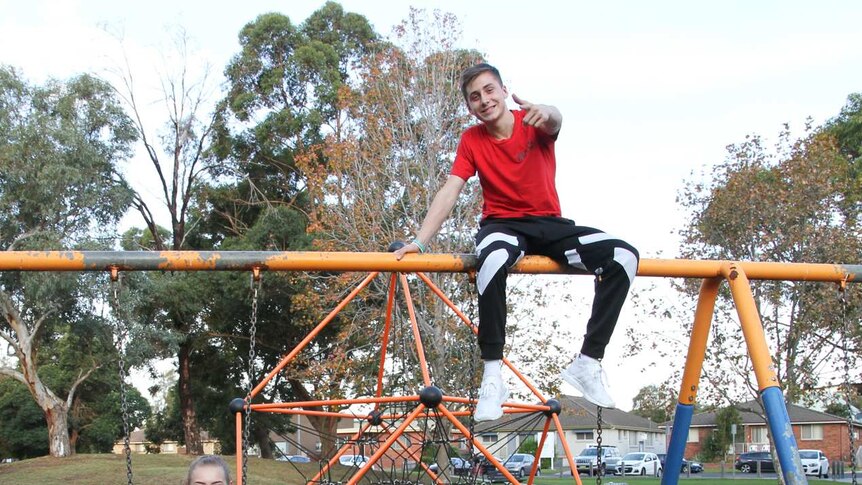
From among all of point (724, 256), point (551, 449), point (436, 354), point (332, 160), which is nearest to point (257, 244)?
point (332, 160)

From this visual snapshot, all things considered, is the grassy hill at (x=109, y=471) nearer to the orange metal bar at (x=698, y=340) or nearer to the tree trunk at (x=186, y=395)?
the tree trunk at (x=186, y=395)

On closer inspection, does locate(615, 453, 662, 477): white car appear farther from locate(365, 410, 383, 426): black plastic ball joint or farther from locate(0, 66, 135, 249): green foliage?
locate(365, 410, 383, 426): black plastic ball joint

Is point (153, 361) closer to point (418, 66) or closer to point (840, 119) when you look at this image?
point (418, 66)

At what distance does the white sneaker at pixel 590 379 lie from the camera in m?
3.68

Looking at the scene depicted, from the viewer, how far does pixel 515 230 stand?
379 centimetres

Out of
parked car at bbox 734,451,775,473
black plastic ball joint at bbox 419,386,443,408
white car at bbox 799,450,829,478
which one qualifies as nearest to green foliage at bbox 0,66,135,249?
black plastic ball joint at bbox 419,386,443,408

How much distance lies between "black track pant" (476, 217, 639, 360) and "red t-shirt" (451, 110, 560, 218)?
0.09 meters

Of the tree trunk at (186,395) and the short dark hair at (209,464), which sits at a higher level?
the short dark hair at (209,464)

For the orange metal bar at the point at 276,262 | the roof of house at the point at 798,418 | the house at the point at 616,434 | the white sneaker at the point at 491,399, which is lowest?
the house at the point at 616,434

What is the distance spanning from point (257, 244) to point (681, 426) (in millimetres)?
20730

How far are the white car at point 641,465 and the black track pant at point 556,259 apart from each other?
32.0 metres

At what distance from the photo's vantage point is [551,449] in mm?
47125

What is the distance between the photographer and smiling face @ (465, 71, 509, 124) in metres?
3.88

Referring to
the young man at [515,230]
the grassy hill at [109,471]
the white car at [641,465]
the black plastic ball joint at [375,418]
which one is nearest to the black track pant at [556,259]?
the young man at [515,230]
